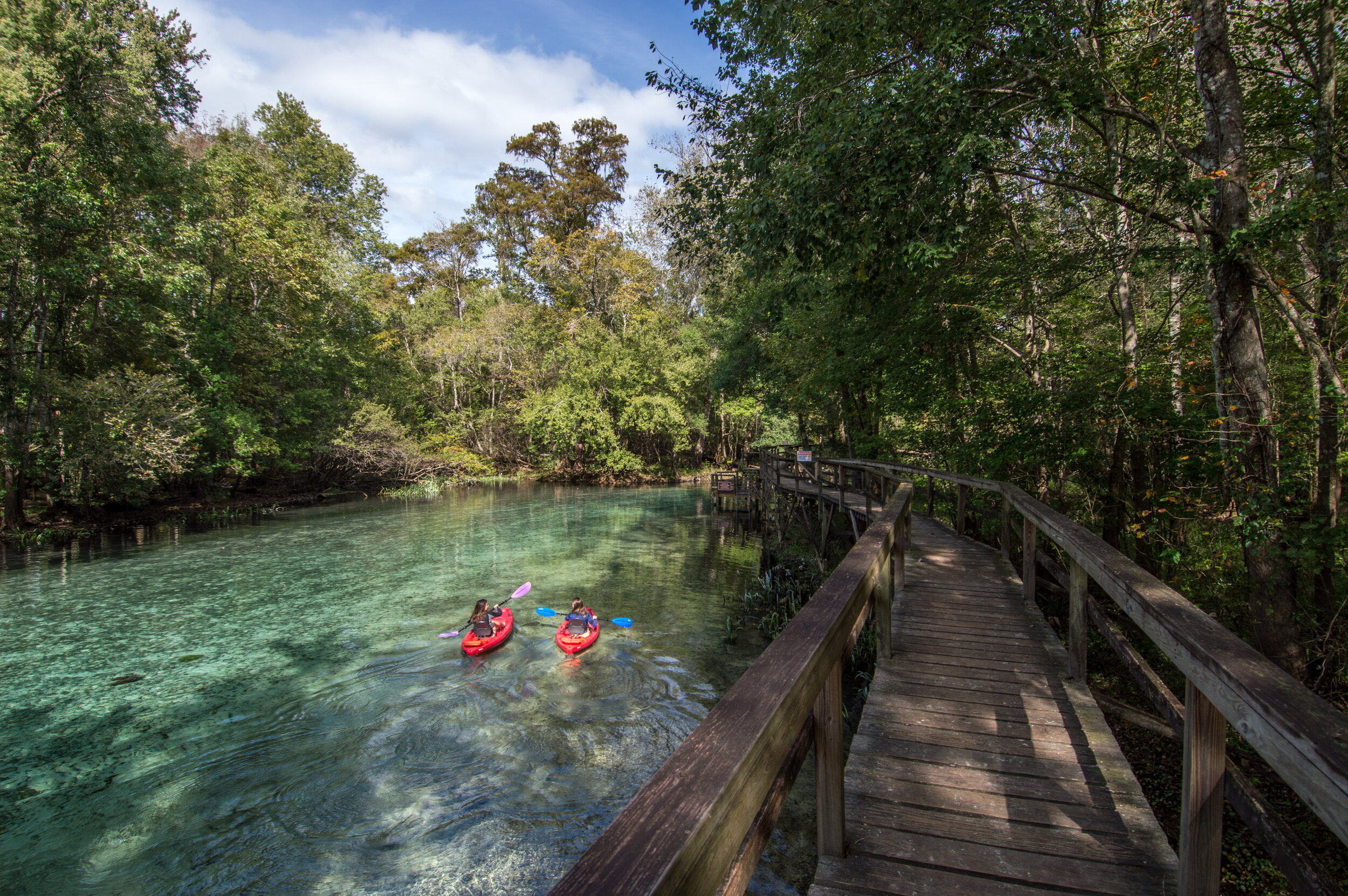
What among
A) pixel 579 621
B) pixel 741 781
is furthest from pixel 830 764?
pixel 579 621

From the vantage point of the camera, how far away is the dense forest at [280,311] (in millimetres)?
16281

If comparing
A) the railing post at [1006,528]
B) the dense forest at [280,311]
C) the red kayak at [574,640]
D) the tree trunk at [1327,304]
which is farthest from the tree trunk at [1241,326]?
the dense forest at [280,311]

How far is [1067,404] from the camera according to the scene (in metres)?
7.06

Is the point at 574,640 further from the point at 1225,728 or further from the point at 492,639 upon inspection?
the point at 1225,728

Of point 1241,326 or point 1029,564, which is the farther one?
point 1029,564

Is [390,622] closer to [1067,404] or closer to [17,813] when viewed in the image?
[17,813]

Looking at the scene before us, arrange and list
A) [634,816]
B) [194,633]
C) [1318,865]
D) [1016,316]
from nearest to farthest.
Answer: [634,816] → [1318,865] → [1016,316] → [194,633]

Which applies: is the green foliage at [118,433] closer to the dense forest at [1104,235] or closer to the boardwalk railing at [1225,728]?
the dense forest at [1104,235]

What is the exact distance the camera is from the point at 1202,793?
5.68 feet

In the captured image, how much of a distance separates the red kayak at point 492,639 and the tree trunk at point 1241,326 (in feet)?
30.9

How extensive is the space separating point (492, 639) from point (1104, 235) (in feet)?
40.7

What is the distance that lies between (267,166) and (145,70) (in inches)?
529

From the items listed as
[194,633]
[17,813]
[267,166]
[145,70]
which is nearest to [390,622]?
[194,633]

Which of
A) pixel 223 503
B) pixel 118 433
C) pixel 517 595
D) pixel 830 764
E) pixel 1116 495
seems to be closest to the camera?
pixel 830 764
